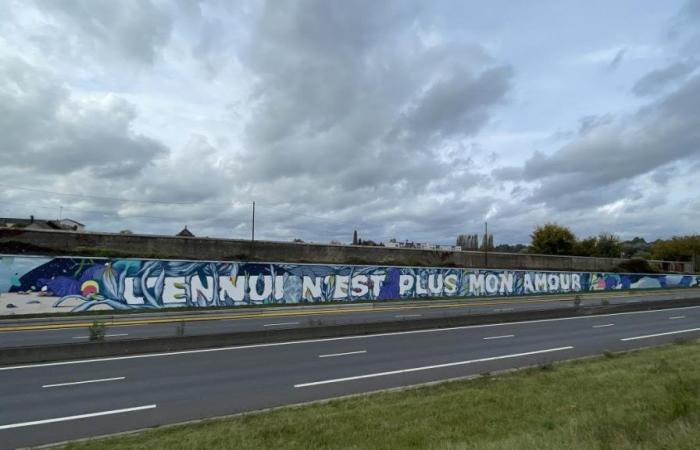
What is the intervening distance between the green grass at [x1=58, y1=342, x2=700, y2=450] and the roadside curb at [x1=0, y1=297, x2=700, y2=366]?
8029 millimetres

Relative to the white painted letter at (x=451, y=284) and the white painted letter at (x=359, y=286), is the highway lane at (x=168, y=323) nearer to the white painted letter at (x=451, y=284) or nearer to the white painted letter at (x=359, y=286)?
the white painted letter at (x=359, y=286)

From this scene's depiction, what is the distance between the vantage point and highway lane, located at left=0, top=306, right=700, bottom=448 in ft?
27.8

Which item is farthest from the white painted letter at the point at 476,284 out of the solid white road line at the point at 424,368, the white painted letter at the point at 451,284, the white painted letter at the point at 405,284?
the solid white road line at the point at 424,368

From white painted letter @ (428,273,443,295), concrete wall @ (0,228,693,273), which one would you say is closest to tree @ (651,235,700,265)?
concrete wall @ (0,228,693,273)

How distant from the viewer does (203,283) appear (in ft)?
108

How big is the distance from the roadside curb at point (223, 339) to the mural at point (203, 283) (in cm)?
1606

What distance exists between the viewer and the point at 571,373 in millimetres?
11016

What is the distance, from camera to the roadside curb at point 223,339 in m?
13.3

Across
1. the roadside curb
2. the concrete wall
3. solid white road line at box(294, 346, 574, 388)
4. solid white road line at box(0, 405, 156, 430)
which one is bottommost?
solid white road line at box(294, 346, 574, 388)

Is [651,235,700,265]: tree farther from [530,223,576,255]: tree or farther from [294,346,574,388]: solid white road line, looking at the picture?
[294,346,574,388]: solid white road line

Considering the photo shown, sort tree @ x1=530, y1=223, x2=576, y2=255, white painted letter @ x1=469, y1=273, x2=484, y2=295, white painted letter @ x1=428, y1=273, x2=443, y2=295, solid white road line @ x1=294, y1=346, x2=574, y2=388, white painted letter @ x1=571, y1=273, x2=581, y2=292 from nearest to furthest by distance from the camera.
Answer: solid white road line @ x1=294, y1=346, x2=574, y2=388
white painted letter @ x1=428, y1=273, x2=443, y2=295
white painted letter @ x1=469, y1=273, x2=484, y2=295
white painted letter @ x1=571, y1=273, x2=581, y2=292
tree @ x1=530, y1=223, x2=576, y2=255

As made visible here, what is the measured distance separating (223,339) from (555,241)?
271ft

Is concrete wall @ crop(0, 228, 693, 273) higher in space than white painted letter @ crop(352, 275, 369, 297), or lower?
higher

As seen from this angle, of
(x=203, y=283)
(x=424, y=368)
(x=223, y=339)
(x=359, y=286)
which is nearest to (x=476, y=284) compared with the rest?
(x=359, y=286)
